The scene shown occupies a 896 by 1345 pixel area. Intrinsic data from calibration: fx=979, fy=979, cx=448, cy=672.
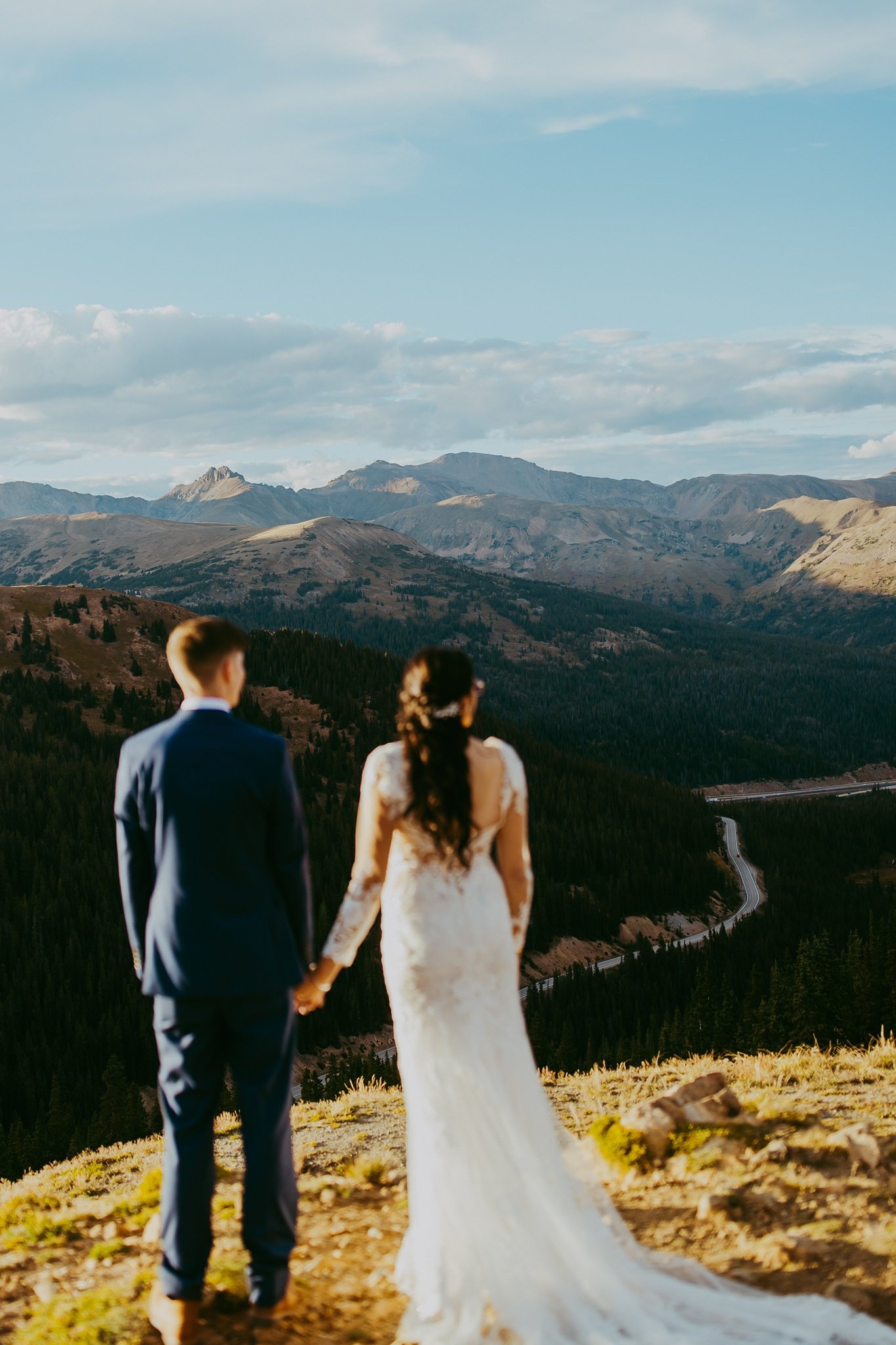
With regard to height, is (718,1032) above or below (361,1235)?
below

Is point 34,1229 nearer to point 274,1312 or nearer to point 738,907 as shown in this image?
point 274,1312

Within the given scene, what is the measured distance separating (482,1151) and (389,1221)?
2.75 meters

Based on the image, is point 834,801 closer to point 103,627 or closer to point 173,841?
point 103,627

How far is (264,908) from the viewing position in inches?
286

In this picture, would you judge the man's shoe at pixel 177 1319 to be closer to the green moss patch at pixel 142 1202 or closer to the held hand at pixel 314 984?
the held hand at pixel 314 984

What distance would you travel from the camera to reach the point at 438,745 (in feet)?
24.3

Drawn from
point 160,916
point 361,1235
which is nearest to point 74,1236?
point 361,1235

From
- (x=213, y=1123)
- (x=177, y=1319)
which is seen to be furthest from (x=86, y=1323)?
(x=213, y=1123)

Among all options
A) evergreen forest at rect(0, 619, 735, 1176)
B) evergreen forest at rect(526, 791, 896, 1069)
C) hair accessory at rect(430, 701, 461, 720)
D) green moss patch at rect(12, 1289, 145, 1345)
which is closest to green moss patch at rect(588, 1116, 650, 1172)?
green moss patch at rect(12, 1289, 145, 1345)

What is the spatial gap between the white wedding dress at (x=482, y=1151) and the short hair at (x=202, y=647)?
4.54 feet

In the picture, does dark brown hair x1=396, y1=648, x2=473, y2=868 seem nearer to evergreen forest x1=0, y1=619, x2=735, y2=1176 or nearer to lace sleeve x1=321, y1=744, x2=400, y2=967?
lace sleeve x1=321, y1=744, x2=400, y2=967

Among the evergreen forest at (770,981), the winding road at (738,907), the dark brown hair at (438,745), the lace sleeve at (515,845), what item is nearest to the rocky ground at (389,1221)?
the lace sleeve at (515,845)

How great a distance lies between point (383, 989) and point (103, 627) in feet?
292

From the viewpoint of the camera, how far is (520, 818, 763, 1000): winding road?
10450cm
